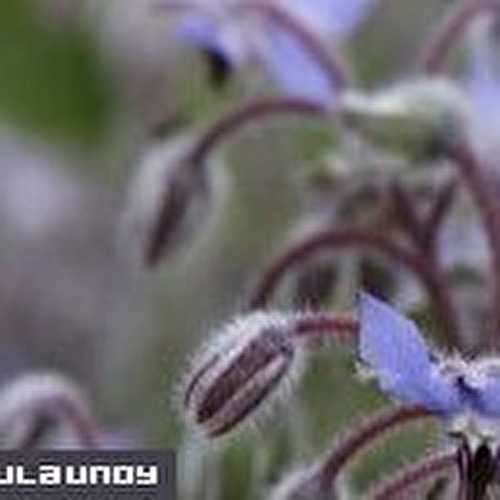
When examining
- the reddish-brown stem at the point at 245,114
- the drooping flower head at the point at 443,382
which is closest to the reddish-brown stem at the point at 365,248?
the reddish-brown stem at the point at 245,114

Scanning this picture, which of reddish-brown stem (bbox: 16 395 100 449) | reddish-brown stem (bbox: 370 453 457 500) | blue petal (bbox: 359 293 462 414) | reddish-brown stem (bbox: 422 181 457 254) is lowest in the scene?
reddish-brown stem (bbox: 370 453 457 500)

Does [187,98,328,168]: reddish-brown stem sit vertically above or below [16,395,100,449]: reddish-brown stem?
above

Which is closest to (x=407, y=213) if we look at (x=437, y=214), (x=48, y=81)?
(x=437, y=214)

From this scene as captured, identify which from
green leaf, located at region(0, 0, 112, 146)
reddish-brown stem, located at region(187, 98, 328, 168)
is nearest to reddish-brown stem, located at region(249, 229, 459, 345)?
reddish-brown stem, located at region(187, 98, 328, 168)

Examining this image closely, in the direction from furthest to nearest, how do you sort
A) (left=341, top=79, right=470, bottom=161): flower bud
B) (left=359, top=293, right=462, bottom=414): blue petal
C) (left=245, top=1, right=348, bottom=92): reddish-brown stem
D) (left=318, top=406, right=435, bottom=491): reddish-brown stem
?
(left=245, top=1, right=348, bottom=92): reddish-brown stem < (left=341, top=79, right=470, bottom=161): flower bud < (left=318, top=406, right=435, bottom=491): reddish-brown stem < (left=359, top=293, right=462, bottom=414): blue petal

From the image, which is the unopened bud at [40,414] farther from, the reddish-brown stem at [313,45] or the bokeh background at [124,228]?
the reddish-brown stem at [313,45]

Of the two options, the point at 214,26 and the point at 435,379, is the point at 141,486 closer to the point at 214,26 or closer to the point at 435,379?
the point at 435,379

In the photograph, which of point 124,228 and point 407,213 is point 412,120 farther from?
point 124,228

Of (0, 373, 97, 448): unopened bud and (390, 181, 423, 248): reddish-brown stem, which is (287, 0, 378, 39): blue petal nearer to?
(390, 181, 423, 248): reddish-brown stem

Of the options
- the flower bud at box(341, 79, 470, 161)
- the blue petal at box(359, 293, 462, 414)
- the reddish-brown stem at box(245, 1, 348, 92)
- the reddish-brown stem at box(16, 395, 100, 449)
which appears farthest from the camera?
the reddish-brown stem at box(245, 1, 348, 92)
